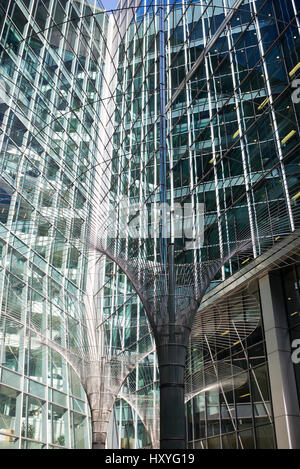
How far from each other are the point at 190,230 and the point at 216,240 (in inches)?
88.5

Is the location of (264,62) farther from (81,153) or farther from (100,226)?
(81,153)

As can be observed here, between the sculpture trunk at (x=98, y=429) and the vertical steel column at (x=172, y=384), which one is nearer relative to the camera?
the vertical steel column at (x=172, y=384)

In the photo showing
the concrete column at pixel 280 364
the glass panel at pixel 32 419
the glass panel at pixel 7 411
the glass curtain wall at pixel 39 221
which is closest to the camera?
the concrete column at pixel 280 364

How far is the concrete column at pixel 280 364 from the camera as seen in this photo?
11250 mm

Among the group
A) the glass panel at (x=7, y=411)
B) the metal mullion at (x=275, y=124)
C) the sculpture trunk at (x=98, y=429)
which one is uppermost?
the metal mullion at (x=275, y=124)

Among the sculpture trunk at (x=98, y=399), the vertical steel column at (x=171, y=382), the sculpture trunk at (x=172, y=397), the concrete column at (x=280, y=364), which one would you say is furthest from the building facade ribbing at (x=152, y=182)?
the sculpture trunk at (x=172, y=397)

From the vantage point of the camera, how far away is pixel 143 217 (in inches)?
851

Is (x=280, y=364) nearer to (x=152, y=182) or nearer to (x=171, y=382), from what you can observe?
(x=171, y=382)

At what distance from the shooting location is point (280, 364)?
38.9ft

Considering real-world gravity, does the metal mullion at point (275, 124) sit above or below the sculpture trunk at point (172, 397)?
above

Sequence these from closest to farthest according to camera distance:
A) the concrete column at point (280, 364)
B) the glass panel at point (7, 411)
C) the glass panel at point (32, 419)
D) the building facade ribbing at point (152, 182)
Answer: the concrete column at point (280, 364) → the building facade ribbing at point (152, 182) → the glass panel at point (7, 411) → the glass panel at point (32, 419)

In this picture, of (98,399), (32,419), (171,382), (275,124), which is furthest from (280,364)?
(32,419)

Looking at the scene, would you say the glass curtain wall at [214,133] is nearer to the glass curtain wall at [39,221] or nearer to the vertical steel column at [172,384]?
the glass curtain wall at [39,221]
